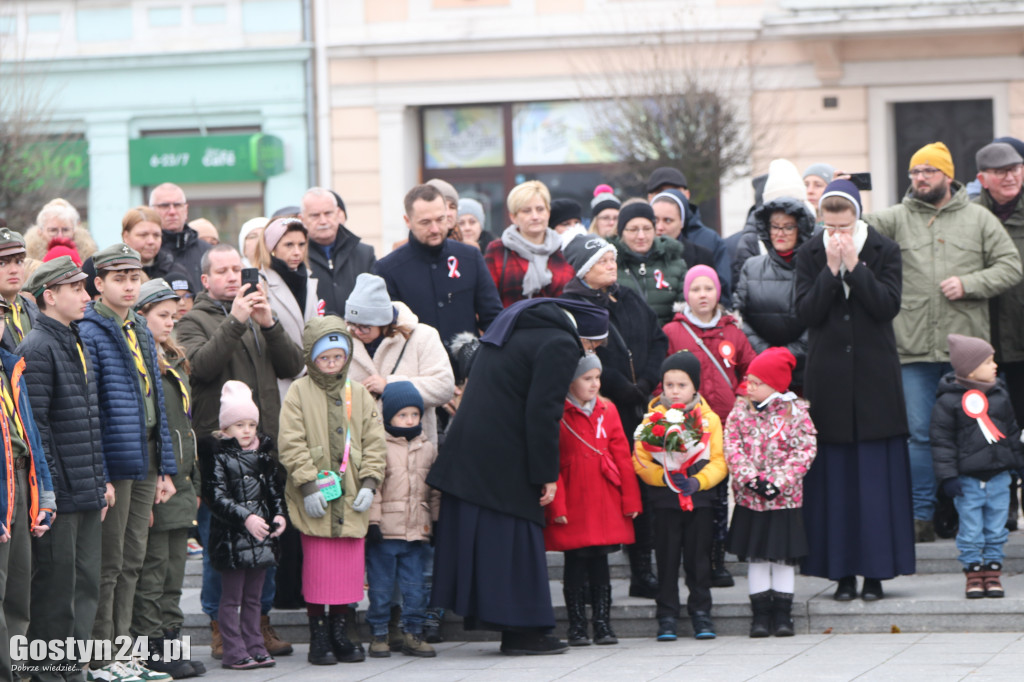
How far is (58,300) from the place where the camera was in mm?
7152

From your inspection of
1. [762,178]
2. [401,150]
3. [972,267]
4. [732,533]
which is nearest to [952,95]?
[401,150]

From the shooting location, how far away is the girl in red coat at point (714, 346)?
891cm

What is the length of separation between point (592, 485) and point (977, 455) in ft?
6.83

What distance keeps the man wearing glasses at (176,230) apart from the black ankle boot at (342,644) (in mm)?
3586

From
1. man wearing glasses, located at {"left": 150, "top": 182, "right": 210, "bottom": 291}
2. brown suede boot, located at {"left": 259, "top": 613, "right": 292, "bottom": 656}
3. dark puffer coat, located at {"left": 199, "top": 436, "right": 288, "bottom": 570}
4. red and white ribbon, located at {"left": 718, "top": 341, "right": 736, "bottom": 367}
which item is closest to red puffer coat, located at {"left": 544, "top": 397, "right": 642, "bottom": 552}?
red and white ribbon, located at {"left": 718, "top": 341, "right": 736, "bottom": 367}

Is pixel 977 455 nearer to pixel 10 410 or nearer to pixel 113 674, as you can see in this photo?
pixel 113 674

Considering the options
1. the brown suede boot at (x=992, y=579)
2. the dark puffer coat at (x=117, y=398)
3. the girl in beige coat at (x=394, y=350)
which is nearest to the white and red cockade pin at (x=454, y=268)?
the girl in beige coat at (x=394, y=350)

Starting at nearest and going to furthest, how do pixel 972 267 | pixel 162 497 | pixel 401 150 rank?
pixel 162 497, pixel 972 267, pixel 401 150

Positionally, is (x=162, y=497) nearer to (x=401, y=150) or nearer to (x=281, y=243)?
(x=281, y=243)

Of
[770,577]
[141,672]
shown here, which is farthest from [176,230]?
[770,577]

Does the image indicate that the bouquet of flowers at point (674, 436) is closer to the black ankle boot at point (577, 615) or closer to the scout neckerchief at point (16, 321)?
the black ankle boot at point (577, 615)

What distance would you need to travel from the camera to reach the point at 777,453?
8148 millimetres

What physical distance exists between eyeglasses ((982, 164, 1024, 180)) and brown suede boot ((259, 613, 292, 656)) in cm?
498

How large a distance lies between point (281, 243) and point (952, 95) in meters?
12.6
